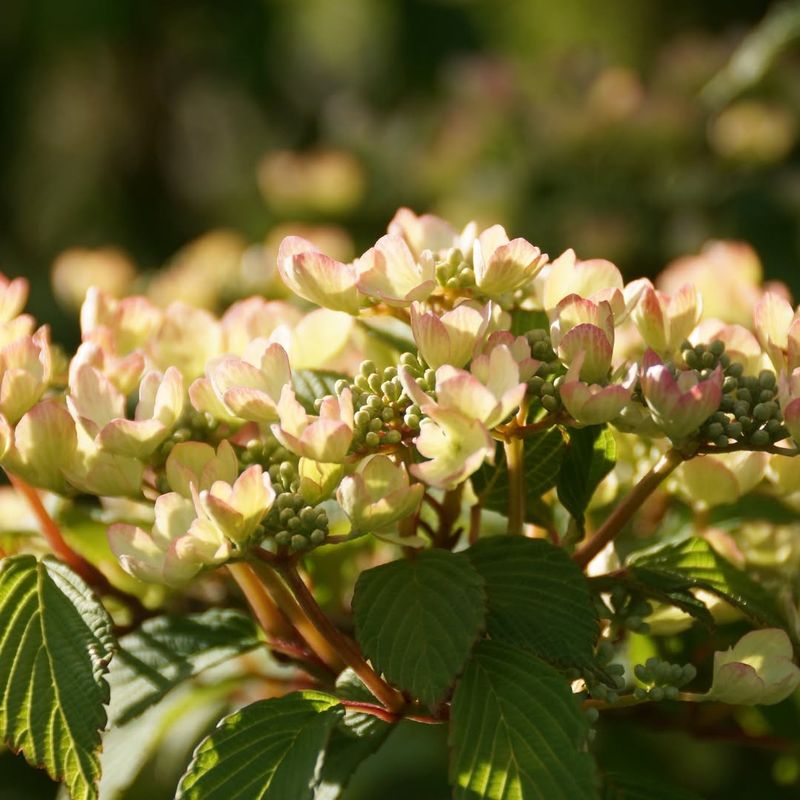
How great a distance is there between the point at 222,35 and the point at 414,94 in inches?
13.4

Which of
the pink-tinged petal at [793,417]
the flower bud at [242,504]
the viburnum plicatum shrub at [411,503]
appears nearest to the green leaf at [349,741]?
the viburnum plicatum shrub at [411,503]

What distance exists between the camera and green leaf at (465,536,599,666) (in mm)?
483

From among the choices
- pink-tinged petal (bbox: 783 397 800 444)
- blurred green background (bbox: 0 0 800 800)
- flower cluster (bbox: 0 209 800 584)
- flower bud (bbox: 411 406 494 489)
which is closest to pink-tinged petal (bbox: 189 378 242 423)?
flower cluster (bbox: 0 209 800 584)

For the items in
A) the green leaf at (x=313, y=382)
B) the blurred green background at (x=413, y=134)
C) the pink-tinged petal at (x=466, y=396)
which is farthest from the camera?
the blurred green background at (x=413, y=134)

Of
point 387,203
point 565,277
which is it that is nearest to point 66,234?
point 387,203

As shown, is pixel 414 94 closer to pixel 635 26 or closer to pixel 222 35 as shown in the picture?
pixel 222 35

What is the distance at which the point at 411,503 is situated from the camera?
47 cm

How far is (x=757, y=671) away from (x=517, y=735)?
0.34 ft

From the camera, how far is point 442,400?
1.49ft

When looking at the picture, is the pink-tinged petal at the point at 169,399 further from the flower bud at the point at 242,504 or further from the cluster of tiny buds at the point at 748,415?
the cluster of tiny buds at the point at 748,415

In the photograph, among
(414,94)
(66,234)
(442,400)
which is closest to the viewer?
(442,400)

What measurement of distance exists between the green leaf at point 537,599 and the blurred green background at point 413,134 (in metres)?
0.21

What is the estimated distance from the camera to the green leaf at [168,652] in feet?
1.77

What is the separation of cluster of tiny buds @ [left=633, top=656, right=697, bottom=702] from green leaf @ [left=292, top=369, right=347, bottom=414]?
0.59 feet
